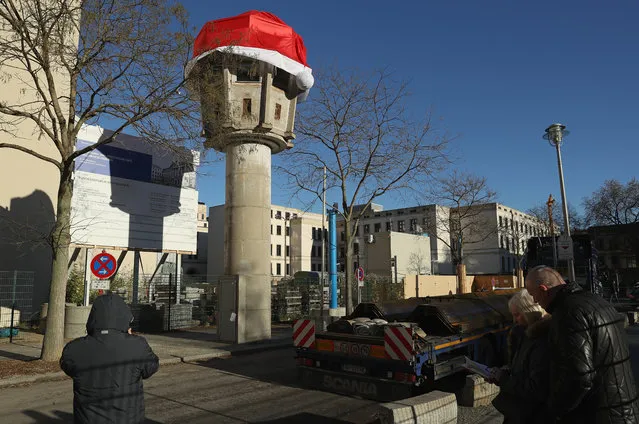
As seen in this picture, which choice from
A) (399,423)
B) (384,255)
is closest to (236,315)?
(399,423)

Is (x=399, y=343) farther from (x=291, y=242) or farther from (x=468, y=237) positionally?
(x=291, y=242)

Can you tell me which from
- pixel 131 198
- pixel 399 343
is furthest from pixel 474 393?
pixel 131 198

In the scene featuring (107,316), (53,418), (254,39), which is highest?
(254,39)

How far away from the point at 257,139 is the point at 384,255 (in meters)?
42.2

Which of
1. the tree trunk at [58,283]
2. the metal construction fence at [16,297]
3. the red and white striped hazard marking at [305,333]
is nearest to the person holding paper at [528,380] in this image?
the red and white striped hazard marking at [305,333]

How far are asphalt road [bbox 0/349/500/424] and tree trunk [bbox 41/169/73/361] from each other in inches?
62.6

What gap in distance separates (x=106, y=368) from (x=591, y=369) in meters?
3.29

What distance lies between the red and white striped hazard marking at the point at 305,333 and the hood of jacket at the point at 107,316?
5402mm

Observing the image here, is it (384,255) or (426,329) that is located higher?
(384,255)

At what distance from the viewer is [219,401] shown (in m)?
8.27

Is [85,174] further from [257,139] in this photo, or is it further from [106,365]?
[106,365]

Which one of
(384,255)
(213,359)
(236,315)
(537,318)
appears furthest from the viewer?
(384,255)

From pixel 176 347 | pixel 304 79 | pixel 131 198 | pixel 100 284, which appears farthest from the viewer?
pixel 100 284

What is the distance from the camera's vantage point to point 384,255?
187 feet
